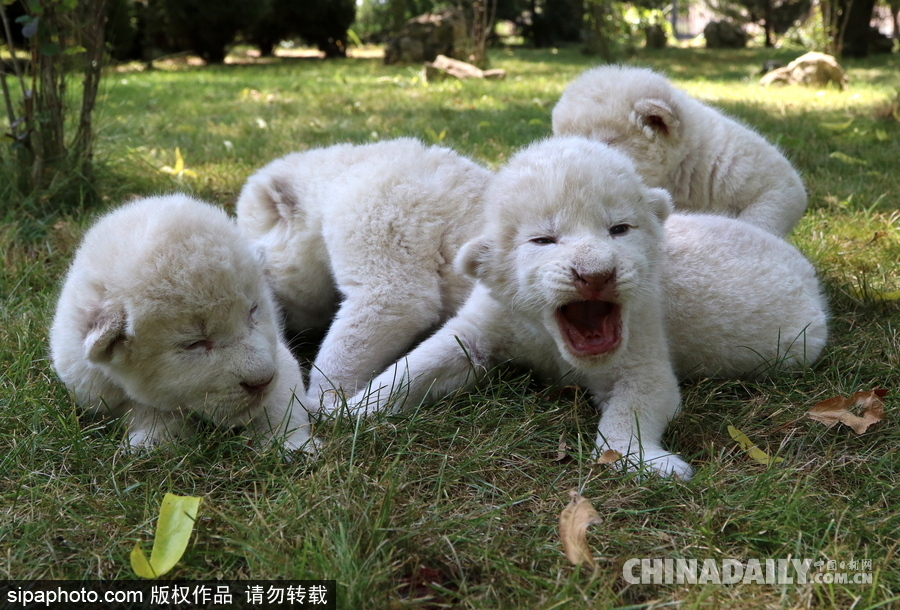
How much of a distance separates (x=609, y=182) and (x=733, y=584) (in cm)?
142

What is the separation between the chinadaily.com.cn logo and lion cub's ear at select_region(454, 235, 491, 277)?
1.26 metres

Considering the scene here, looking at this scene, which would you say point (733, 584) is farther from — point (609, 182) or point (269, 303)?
point (269, 303)

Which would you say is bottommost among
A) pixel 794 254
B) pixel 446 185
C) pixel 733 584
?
pixel 733 584

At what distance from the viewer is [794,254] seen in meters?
3.68

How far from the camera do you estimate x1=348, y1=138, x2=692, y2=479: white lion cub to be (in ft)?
8.64

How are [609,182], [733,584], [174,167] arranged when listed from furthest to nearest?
[174,167] < [609,182] < [733,584]

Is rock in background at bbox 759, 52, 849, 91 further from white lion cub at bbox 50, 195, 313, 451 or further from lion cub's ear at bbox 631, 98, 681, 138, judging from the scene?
white lion cub at bbox 50, 195, 313, 451

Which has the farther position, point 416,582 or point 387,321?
point 387,321

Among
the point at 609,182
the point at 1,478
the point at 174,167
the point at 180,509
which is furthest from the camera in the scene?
the point at 174,167

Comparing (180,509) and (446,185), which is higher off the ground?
(446,185)

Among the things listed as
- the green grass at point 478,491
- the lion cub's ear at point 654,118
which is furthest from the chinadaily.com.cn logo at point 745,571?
the lion cub's ear at point 654,118

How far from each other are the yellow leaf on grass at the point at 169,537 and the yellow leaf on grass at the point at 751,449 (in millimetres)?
1846

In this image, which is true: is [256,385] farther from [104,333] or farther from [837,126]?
[837,126]

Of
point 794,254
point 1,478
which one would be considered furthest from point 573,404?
point 1,478
